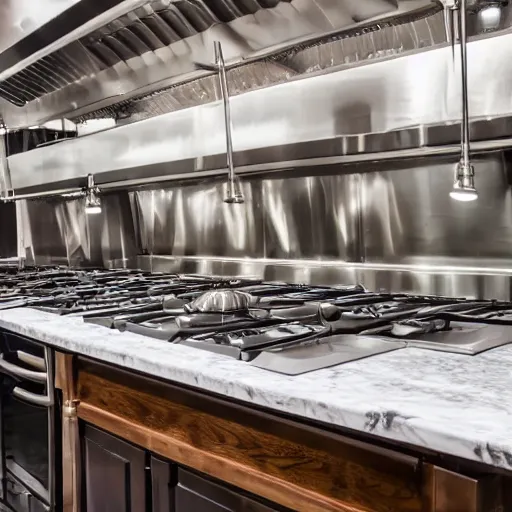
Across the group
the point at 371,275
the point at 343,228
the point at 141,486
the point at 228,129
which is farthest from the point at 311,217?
the point at 141,486

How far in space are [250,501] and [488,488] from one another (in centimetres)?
43

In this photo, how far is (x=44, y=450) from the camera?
1567mm

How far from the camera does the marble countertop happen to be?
708 mm

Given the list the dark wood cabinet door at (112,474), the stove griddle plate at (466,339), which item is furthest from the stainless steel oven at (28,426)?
the stove griddle plate at (466,339)

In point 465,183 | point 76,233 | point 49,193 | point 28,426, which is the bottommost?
point 28,426

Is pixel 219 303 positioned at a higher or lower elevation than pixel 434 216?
lower

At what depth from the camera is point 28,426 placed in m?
1.68

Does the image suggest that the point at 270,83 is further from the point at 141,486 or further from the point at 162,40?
the point at 141,486

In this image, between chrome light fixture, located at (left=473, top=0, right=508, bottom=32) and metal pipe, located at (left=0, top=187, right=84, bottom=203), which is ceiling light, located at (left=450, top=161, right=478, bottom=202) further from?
metal pipe, located at (left=0, top=187, right=84, bottom=203)

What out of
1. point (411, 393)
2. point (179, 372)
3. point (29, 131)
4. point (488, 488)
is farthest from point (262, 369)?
point (29, 131)

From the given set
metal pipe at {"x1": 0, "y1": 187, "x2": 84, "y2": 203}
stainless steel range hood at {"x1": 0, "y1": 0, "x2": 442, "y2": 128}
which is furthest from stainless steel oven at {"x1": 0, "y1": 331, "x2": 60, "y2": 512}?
metal pipe at {"x1": 0, "y1": 187, "x2": 84, "y2": 203}

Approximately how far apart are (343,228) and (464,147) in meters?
0.74

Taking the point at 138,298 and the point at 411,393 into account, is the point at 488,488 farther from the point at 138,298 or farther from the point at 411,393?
the point at 138,298

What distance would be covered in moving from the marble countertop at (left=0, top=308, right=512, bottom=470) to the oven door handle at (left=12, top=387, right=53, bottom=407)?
0.38 metres
